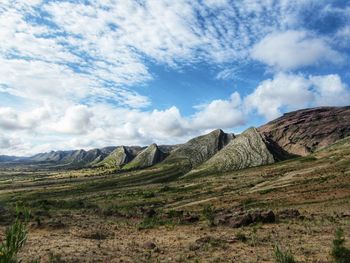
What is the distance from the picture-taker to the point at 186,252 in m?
21.9

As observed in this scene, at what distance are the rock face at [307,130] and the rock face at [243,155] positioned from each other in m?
5.70

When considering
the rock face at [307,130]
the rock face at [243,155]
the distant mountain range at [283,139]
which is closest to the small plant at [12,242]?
the rock face at [243,155]

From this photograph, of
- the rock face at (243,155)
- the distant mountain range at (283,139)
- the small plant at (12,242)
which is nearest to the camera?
the small plant at (12,242)

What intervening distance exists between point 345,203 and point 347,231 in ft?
64.5

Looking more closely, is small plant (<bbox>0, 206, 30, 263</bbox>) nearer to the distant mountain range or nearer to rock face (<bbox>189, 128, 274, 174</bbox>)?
rock face (<bbox>189, 128, 274, 174</bbox>)

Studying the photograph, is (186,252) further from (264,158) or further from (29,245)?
(264,158)

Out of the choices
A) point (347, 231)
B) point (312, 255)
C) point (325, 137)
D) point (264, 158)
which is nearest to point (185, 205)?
point (347, 231)

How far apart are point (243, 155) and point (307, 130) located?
37931 mm

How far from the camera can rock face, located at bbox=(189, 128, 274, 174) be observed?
14200cm

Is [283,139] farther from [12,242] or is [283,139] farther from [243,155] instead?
[12,242]

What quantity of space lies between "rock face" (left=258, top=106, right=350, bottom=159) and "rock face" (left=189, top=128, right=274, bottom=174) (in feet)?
18.7

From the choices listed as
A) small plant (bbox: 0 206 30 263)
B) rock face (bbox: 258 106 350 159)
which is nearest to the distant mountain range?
rock face (bbox: 258 106 350 159)

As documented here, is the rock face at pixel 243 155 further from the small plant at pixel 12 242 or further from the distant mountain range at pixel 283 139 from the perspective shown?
the small plant at pixel 12 242

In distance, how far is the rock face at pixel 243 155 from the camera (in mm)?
142000
